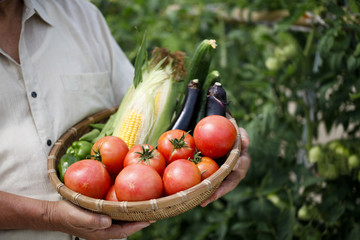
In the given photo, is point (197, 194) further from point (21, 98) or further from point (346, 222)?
point (346, 222)

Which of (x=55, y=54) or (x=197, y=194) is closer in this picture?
(x=197, y=194)

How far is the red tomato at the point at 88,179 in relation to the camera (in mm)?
1077

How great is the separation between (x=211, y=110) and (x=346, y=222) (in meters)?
1.12

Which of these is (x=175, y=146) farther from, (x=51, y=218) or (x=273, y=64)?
(x=273, y=64)

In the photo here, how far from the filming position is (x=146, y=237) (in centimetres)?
248

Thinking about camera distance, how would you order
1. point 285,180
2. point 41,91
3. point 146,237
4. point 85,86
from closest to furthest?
point 41,91 < point 85,86 < point 285,180 < point 146,237

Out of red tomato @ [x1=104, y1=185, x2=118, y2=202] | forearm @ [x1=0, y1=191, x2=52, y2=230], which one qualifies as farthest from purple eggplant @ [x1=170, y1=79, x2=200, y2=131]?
forearm @ [x1=0, y1=191, x2=52, y2=230]

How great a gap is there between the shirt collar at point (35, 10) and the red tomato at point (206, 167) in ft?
2.90

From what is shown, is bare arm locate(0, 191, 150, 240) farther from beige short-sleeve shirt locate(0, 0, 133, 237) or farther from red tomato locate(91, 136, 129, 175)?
red tomato locate(91, 136, 129, 175)

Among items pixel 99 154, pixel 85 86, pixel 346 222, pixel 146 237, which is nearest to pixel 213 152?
pixel 99 154

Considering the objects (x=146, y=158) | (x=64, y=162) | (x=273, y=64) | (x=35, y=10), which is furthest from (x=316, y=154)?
(x=35, y=10)

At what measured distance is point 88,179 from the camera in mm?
1076

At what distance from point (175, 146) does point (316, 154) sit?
3.18 ft

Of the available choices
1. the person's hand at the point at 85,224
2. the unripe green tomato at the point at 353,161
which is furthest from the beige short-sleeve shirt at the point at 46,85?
the unripe green tomato at the point at 353,161
